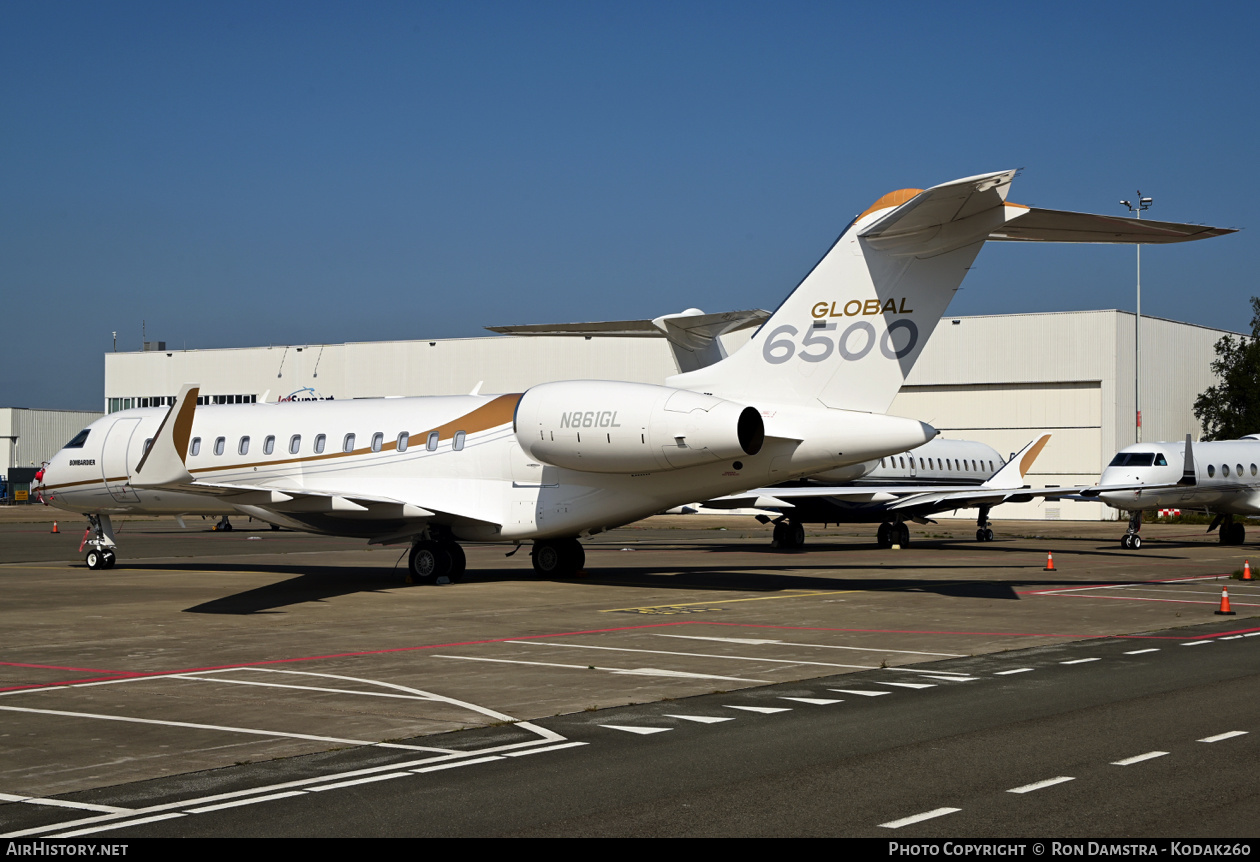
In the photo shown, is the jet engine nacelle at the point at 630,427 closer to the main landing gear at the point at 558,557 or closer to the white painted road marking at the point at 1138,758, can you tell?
the main landing gear at the point at 558,557

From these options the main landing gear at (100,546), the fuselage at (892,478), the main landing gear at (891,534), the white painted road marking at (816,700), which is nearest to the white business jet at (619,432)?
the main landing gear at (100,546)

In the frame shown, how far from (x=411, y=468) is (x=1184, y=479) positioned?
890 inches

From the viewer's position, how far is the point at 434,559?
21406mm

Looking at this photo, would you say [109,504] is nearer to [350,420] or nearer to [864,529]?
[350,420]

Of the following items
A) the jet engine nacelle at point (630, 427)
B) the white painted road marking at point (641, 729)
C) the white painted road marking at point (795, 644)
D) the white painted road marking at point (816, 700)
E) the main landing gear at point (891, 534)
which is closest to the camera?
the white painted road marking at point (641, 729)

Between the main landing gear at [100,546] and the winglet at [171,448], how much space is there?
10268 millimetres

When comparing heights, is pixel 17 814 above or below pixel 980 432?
below

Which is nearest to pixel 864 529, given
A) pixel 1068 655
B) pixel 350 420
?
pixel 350 420

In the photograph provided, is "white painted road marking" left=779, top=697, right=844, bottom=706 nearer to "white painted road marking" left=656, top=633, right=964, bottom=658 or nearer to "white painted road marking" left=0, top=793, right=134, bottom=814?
"white painted road marking" left=656, top=633, right=964, bottom=658

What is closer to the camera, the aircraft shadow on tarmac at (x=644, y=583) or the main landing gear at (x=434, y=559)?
the aircraft shadow on tarmac at (x=644, y=583)

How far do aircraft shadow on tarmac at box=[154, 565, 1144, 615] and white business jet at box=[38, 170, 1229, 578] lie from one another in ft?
3.54

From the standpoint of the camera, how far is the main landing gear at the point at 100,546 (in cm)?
2528

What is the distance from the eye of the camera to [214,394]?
7238 centimetres
